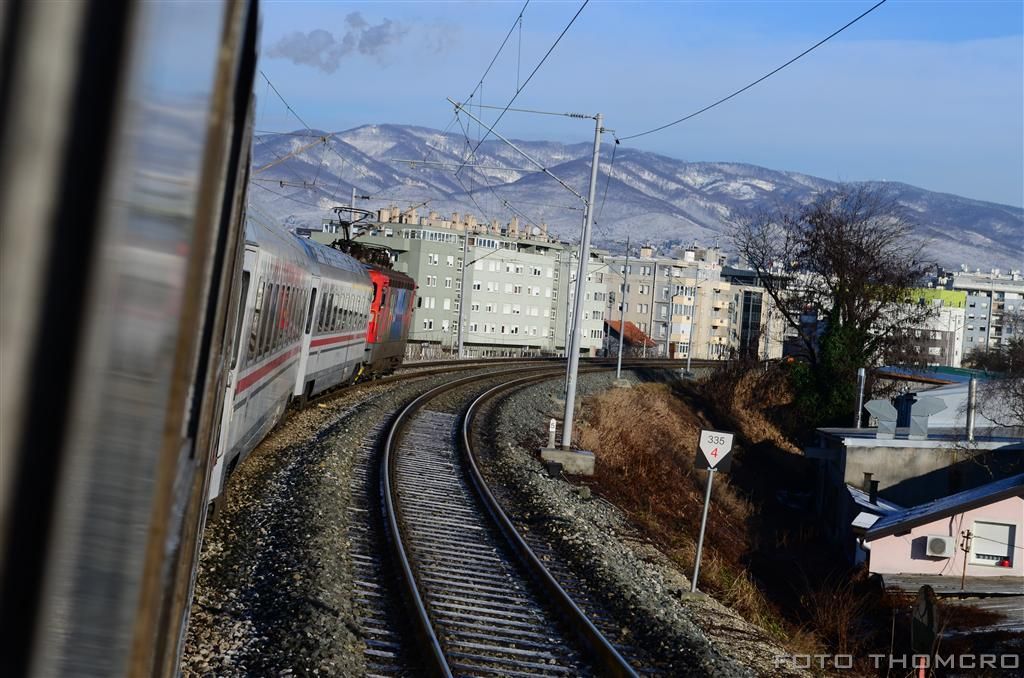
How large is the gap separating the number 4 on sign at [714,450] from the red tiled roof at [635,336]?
84.6 m

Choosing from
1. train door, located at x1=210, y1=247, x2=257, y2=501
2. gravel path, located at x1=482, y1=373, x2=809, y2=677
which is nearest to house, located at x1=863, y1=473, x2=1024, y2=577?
gravel path, located at x1=482, y1=373, x2=809, y2=677

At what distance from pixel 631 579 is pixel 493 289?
80.8 metres

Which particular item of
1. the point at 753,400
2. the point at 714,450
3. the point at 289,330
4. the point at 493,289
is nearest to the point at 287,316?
the point at 289,330

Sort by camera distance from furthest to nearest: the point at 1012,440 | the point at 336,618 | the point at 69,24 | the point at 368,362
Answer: the point at 1012,440, the point at 368,362, the point at 336,618, the point at 69,24

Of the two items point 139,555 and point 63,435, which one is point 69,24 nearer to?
point 63,435

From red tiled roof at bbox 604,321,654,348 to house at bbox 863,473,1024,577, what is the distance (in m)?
77.9

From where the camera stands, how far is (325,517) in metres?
11.1

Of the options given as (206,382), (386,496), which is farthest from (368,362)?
(206,382)

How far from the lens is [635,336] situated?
10569 centimetres

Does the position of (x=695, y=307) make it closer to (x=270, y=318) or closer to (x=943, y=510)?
(x=943, y=510)

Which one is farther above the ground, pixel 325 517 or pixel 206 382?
pixel 206 382

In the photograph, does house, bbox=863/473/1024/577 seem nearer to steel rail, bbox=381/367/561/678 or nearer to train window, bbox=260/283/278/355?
steel rail, bbox=381/367/561/678

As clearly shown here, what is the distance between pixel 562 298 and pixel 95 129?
95114 mm

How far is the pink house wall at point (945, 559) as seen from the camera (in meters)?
17.8
